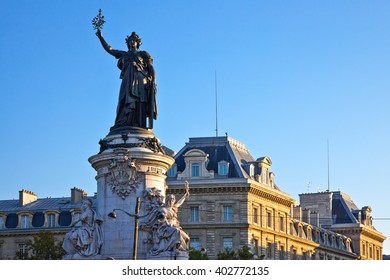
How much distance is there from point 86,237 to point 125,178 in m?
2.58

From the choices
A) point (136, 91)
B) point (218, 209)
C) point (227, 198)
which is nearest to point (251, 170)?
point (227, 198)

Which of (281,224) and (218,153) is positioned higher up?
(218,153)

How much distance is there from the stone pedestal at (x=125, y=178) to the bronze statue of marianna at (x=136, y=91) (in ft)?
2.46

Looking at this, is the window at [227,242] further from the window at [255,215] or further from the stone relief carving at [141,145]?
the stone relief carving at [141,145]

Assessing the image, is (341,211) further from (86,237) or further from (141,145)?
(86,237)

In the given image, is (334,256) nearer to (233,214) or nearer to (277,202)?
(277,202)

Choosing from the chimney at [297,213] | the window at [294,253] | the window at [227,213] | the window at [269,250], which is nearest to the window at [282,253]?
the window at [269,250]

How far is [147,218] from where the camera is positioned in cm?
3950

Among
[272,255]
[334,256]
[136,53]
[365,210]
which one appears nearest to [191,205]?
[272,255]

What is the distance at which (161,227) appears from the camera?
39.1 m

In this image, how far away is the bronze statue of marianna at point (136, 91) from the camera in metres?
42.1

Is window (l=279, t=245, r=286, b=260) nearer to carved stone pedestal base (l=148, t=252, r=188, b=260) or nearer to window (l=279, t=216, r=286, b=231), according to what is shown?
window (l=279, t=216, r=286, b=231)

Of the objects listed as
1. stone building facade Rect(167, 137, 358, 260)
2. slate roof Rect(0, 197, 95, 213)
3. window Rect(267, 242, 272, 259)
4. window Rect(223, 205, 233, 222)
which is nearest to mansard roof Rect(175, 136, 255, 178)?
stone building facade Rect(167, 137, 358, 260)
